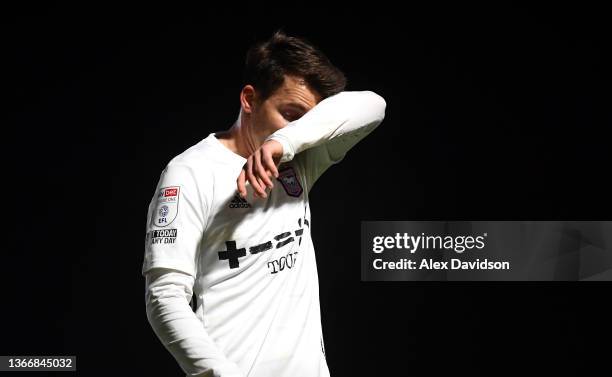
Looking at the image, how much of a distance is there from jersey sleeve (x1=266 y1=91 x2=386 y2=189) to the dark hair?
4cm

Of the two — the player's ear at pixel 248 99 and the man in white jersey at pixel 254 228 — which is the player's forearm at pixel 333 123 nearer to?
the man in white jersey at pixel 254 228

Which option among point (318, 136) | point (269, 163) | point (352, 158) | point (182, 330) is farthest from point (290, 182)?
point (352, 158)

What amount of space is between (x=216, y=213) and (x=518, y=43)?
2.27 m

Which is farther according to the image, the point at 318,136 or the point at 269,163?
the point at 318,136

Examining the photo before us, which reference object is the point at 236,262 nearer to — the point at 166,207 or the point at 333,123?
Result: the point at 166,207

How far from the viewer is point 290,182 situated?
143 centimetres

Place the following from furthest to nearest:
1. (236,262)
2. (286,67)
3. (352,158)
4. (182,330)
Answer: (352,158) → (286,67) → (236,262) → (182,330)

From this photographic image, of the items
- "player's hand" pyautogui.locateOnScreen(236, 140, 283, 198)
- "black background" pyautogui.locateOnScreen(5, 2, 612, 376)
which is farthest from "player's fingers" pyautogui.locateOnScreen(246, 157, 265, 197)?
"black background" pyautogui.locateOnScreen(5, 2, 612, 376)

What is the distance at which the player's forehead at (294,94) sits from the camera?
141cm

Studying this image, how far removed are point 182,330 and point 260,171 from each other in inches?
10.5

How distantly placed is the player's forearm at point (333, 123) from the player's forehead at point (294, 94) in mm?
34

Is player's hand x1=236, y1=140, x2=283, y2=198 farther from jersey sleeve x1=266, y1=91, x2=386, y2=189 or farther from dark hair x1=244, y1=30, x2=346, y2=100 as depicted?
dark hair x1=244, y1=30, x2=346, y2=100

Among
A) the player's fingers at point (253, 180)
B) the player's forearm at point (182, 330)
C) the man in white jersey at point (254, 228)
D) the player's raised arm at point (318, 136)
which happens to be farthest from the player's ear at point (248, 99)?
the player's forearm at point (182, 330)

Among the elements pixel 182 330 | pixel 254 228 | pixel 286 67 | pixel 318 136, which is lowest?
pixel 182 330
